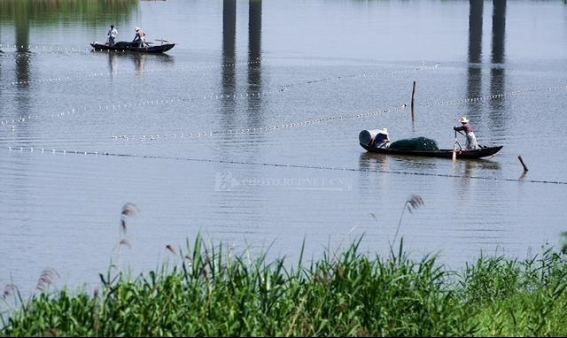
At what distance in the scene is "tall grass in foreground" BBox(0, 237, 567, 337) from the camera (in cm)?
1319

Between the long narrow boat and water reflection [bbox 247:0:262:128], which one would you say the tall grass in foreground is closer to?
the long narrow boat

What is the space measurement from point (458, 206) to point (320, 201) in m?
3.57

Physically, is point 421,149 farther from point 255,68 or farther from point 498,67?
point 498,67

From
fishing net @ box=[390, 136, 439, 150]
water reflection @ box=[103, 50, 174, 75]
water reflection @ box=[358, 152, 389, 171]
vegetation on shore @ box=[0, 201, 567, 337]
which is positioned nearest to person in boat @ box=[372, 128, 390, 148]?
water reflection @ box=[358, 152, 389, 171]

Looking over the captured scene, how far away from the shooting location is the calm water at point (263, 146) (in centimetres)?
2966

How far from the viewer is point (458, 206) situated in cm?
3462

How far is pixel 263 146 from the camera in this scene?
45.5 metres

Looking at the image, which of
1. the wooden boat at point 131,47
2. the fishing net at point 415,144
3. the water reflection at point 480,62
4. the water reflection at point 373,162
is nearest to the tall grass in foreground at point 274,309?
the water reflection at point 373,162

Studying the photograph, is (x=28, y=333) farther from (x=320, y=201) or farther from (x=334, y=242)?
(x=320, y=201)

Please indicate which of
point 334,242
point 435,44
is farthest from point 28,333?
point 435,44

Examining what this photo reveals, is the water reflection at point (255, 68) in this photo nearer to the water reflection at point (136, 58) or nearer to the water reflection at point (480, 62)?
the water reflection at point (136, 58)

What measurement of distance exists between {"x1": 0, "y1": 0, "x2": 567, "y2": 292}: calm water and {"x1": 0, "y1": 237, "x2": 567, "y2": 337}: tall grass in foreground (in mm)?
2142

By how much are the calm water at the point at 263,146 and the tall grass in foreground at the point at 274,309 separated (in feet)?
7.03

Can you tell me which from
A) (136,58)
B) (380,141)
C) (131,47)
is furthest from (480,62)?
(380,141)
